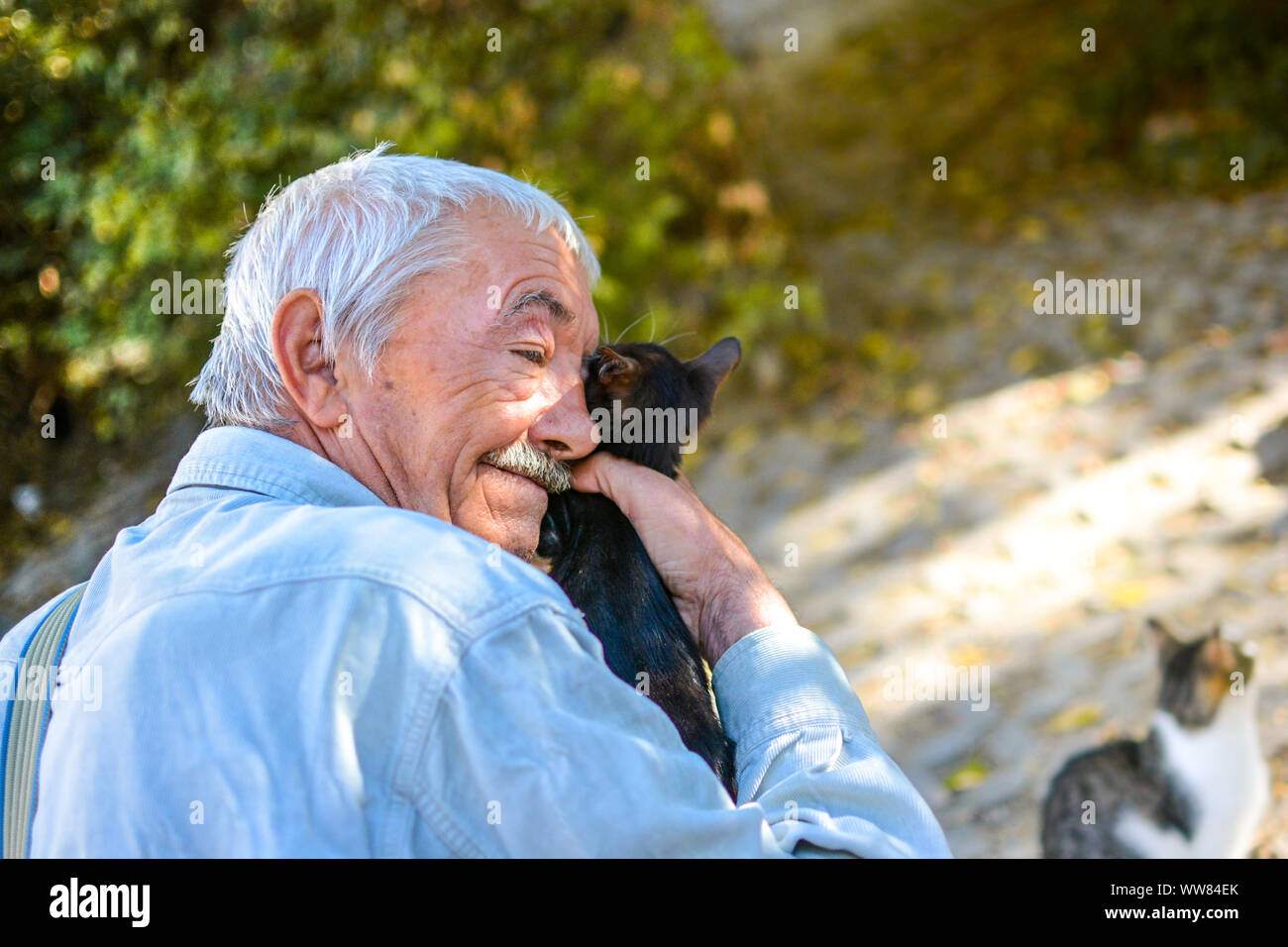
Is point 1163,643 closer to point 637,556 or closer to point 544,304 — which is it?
point 637,556

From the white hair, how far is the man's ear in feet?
0.07

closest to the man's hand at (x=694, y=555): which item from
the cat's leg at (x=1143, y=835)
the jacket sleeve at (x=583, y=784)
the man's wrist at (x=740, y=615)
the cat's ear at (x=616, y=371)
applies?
the man's wrist at (x=740, y=615)

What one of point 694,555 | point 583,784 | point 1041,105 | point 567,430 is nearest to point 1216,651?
point 694,555

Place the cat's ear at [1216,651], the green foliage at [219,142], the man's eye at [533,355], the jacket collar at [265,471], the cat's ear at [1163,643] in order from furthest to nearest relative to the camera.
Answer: the green foliage at [219,142] < the cat's ear at [1163,643] < the cat's ear at [1216,651] < the man's eye at [533,355] < the jacket collar at [265,471]

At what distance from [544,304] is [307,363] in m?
0.40

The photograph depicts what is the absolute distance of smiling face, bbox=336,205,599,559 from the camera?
5.61 feet

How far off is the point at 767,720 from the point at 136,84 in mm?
5578

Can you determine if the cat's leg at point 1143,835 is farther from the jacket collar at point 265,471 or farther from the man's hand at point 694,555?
the jacket collar at point 265,471

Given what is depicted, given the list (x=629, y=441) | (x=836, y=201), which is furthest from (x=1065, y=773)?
(x=836, y=201)

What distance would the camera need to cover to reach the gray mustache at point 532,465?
1.81m

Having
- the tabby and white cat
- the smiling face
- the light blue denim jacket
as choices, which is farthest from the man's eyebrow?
the tabby and white cat

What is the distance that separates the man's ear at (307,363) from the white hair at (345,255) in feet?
0.07

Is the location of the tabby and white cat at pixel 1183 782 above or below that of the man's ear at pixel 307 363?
below

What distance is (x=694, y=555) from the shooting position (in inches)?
77.1
